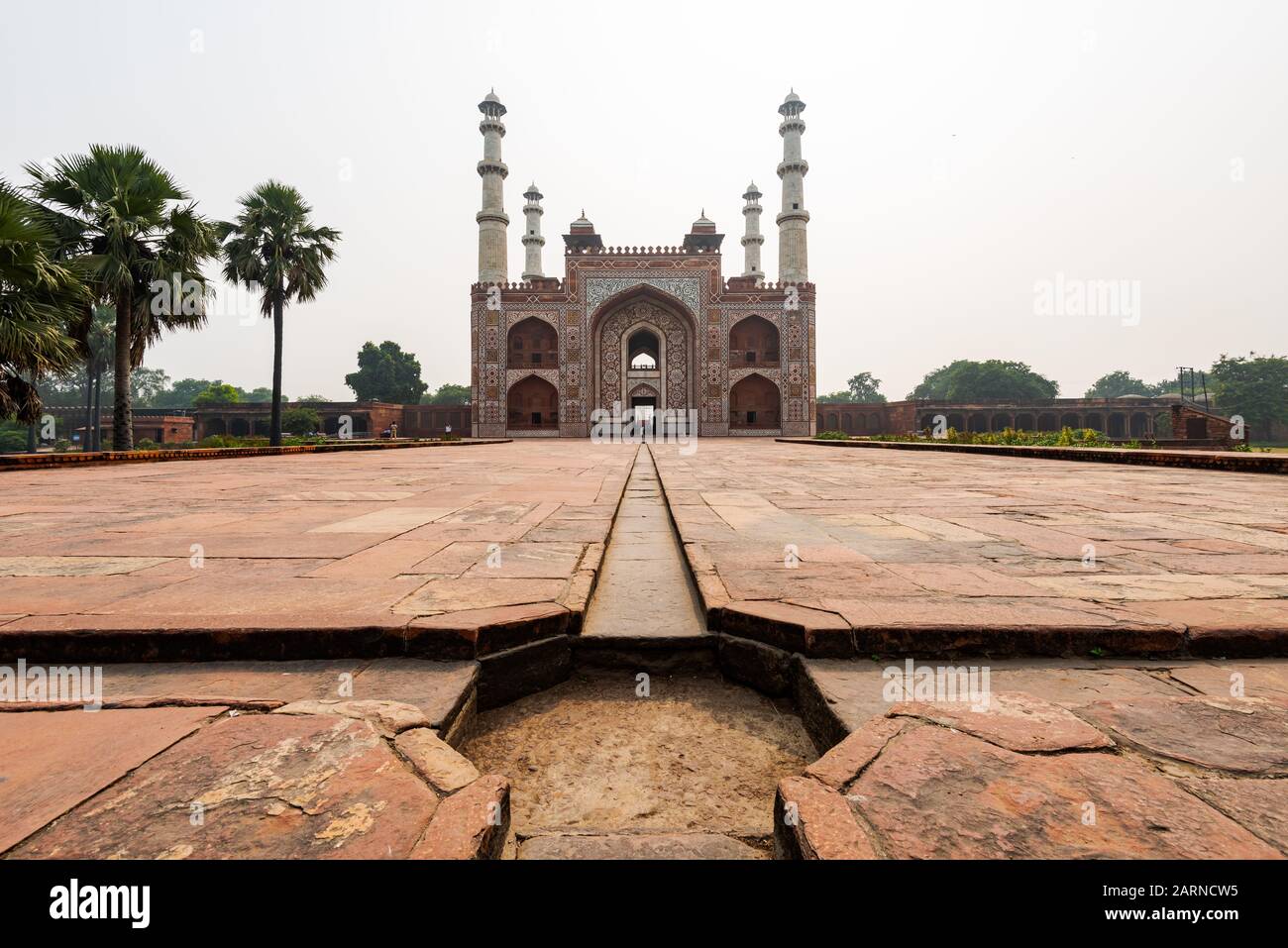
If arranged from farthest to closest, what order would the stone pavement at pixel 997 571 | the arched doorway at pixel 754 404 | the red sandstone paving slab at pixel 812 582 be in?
the arched doorway at pixel 754 404
the red sandstone paving slab at pixel 812 582
the stone pavement at pixel 997 571

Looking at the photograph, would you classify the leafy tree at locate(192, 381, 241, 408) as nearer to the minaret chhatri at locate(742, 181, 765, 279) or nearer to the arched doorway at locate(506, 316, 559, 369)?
the arched doorway at locate(506, 316, 559, 369)

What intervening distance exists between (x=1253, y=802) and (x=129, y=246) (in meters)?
16.1

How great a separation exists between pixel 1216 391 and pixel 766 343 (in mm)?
38293

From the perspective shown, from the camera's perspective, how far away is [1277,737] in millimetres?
1151

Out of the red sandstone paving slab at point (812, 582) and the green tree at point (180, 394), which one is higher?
the green tree at point (180, 394)

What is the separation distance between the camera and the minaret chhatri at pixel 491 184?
32.2 m

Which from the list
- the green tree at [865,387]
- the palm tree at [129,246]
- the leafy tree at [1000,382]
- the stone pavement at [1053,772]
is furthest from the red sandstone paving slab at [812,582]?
the green tree at [865,387]

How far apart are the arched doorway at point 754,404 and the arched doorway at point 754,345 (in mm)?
847

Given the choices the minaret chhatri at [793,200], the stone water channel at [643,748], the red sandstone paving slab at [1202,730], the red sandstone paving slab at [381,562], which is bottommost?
the stone water channel at [643,748]

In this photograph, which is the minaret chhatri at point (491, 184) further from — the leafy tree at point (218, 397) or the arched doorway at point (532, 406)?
the leafy tree at point (218, 397)

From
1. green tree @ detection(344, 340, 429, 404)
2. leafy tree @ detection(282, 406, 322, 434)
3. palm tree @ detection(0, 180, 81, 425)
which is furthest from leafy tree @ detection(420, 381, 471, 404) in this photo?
palm tree @ detection(0, 180, 81, 425)

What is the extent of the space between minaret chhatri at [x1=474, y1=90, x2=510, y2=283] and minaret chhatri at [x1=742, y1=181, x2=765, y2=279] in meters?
16.3
